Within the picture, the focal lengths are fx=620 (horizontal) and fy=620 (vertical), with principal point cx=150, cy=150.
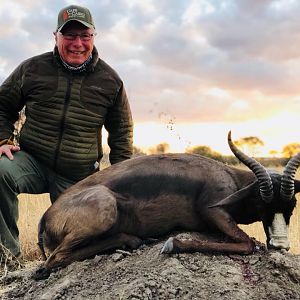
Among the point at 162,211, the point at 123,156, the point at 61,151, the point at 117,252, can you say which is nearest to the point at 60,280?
the point at 117,252

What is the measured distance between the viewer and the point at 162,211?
5570 millimetres

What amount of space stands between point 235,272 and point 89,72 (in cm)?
340

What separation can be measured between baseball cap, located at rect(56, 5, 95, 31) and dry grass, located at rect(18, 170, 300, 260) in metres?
3.03

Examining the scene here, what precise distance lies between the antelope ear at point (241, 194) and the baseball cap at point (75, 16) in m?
2.89

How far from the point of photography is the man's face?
23.4 feet

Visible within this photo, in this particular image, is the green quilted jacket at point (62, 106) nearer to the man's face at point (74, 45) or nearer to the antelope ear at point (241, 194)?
the man's face at point (74, 45)

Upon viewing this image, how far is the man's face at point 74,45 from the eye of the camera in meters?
7.14

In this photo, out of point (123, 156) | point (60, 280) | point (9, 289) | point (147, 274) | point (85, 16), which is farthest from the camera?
point (123, 156)

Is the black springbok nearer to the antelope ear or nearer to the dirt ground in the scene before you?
the antelope ear

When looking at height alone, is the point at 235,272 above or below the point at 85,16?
below

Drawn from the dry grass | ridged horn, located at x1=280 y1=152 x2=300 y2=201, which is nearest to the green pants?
the dry grass

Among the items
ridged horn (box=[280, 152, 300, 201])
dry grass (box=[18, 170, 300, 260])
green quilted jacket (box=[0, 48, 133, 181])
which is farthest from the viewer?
dry grass (box=[18, 170, 300, 260])

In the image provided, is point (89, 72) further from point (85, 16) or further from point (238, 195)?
point (238, 195)

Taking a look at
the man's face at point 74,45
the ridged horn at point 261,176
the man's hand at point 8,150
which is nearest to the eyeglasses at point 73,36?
the man's face at point 74,45
